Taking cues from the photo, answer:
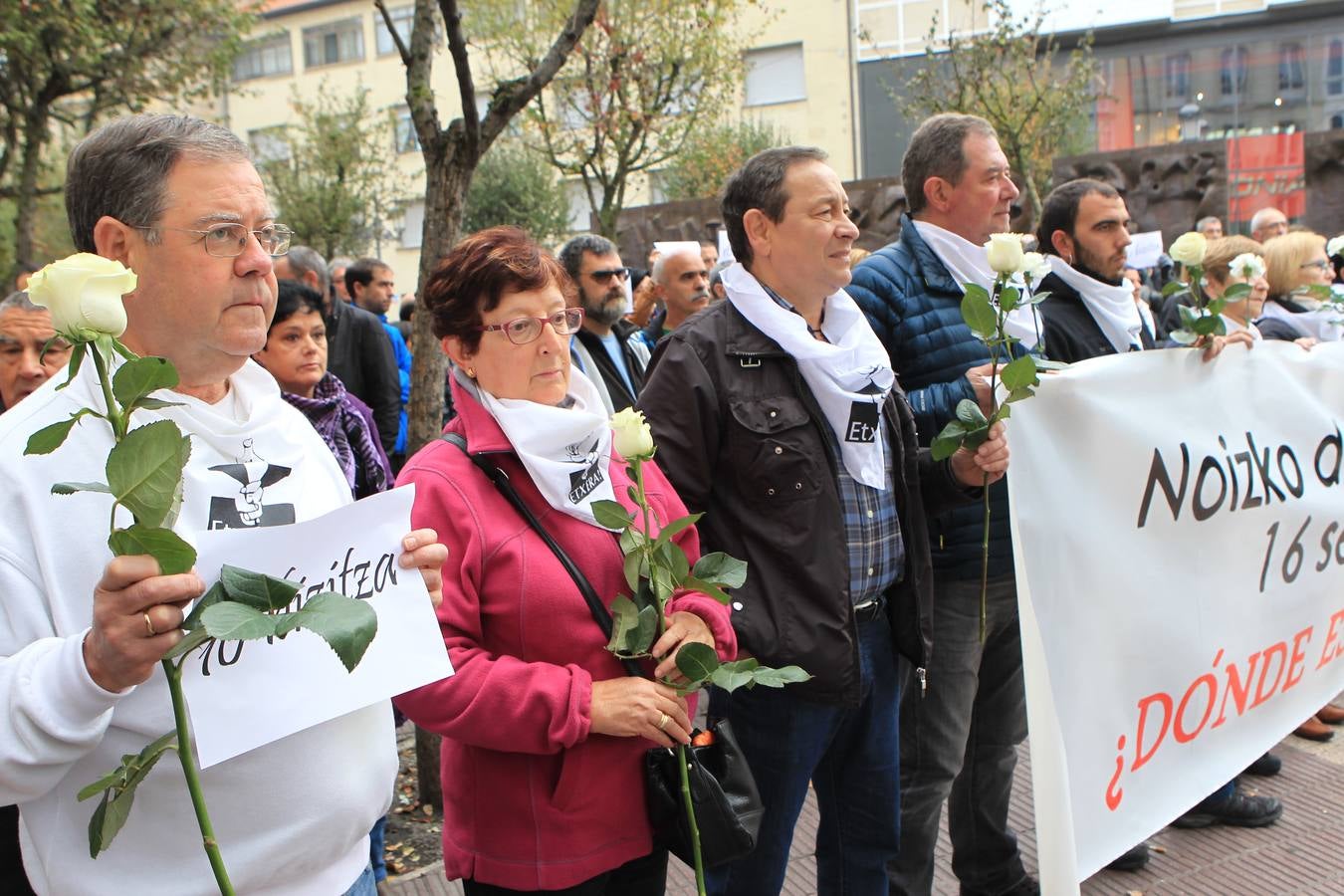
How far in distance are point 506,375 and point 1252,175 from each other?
752 inches

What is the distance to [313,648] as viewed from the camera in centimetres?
155

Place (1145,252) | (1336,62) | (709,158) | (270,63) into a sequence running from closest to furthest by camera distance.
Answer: (1145,252)
(709,158)
(1336,62)
(270,63)

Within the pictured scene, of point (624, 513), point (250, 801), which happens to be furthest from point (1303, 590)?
point (250, 801)

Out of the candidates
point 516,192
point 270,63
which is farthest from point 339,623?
point 270,63

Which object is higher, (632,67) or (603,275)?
(632,67)

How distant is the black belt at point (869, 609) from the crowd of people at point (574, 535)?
0.03 ft

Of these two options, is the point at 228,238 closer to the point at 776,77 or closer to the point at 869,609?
the point at 869,609

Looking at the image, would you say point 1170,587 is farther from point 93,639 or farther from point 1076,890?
point 93,639

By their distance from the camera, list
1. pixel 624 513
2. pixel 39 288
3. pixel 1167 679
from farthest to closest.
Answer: pixel 1167 679 < pixel 624 513 < pixel 39 288

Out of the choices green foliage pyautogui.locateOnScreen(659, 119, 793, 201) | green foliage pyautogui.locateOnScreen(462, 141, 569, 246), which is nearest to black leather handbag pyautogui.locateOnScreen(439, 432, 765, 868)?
green foliage pyautogui.locateOnScreen(659, 119, 793, 201)

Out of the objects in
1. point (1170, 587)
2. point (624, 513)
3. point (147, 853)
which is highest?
point (624, 513)

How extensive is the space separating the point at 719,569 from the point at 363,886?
2.63 ft

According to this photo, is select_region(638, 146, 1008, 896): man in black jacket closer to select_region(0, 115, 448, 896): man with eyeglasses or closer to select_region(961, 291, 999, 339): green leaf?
select_region(961, 291, 999, 339): green leaf

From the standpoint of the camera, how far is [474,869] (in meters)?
2.07
